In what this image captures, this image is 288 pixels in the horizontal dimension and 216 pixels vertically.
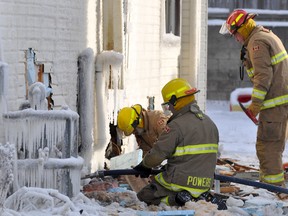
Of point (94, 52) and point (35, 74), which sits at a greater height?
point (94, 52)

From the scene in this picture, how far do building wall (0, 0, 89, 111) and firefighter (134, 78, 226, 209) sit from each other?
1321mm

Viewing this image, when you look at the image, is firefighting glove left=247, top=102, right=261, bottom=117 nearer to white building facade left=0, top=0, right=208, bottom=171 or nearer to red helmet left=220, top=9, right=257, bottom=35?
red helmet left=220, top=9, right=257, bottom=35

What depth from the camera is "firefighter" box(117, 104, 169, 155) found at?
8.88 m

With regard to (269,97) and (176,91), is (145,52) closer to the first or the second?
(269,97)

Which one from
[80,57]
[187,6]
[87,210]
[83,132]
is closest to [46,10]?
[80,57]

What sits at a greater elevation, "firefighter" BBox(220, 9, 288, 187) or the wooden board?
"firefighter" BBox(220, 9, 288, 187)

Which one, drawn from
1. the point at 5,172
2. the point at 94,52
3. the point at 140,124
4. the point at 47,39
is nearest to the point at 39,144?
the point at 5,172

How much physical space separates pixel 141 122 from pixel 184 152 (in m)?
1.47

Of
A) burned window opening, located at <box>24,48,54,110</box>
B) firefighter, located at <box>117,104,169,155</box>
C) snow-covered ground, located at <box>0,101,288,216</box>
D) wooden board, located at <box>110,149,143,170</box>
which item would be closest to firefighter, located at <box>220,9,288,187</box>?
snow-covered ground, located at <box>0,101,288,216</box>

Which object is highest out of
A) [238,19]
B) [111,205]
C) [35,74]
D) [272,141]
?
[238,19]

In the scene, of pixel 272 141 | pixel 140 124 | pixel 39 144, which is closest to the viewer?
pixel 39 144

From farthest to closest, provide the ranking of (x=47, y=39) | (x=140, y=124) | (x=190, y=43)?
(x=190, y=43) → (x=140, y=124) → (x=47, y=39)

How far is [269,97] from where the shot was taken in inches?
363

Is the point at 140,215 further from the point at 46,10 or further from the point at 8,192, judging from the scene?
the point at 46,10
